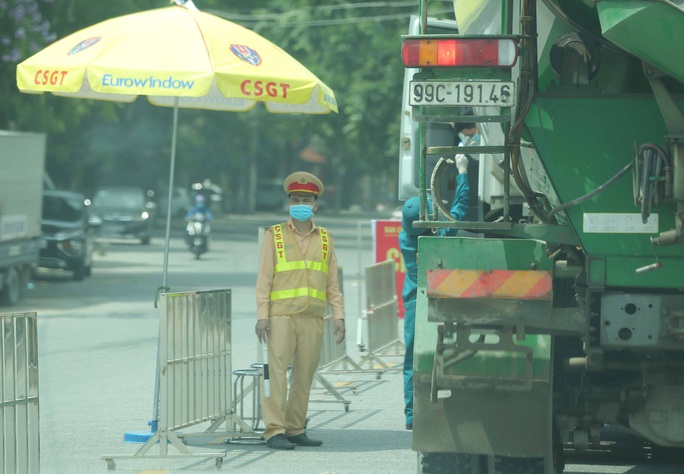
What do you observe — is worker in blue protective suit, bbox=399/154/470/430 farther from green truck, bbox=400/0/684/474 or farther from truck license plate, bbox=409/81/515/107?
truck license plate, bbox=409/81/515/107

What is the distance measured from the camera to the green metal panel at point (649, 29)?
15.5 feet

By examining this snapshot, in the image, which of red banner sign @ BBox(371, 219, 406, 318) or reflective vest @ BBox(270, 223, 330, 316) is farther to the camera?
red banner sign @ BBox(371, 219, 406, 318)

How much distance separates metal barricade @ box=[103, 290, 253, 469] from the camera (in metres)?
7.81

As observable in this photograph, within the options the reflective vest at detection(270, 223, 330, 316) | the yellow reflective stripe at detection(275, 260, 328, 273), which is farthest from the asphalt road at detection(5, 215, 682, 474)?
the yellow reflective stripe at detection(275, 260, 328, 273)

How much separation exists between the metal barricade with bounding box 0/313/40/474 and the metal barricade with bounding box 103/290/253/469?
6.27 ft

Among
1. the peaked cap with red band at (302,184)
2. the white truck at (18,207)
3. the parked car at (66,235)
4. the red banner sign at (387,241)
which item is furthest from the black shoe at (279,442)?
the parked car at (66,235)

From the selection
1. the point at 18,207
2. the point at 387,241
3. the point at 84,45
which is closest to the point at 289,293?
the point at 84,45

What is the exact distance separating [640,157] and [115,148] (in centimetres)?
4674

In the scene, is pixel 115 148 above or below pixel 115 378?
above

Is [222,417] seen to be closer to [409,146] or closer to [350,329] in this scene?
[409,146]

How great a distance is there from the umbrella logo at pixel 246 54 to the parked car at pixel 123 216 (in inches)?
1179

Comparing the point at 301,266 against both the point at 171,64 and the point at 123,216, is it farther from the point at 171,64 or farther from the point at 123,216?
the point at 123,216

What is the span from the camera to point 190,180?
71188mm

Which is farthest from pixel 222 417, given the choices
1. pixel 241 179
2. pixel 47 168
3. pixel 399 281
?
pixel 241 179
